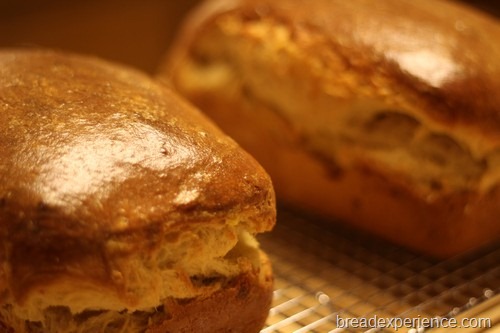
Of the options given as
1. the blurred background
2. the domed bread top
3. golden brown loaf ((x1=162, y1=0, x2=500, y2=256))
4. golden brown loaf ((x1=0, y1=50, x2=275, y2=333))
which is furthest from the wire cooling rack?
the blurred background

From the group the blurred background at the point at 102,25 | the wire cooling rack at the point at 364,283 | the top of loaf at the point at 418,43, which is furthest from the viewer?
the blurred background at the point at 102,25

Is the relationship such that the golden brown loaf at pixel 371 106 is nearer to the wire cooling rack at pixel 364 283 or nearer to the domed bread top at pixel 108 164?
the wire cooling rack at pixel 364 283

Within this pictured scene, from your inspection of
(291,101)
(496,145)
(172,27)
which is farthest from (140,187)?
(172,27)

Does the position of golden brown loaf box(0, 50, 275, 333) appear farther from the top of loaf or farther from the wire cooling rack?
the top of loaf

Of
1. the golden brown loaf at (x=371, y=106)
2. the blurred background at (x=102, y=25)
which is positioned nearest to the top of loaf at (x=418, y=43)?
the golden brown loaf at (x=371, y=106)

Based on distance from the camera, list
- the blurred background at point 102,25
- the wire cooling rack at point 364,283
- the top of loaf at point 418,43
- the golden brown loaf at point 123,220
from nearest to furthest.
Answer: the golden brown loaf at point 123,220
the wire cooling rack at point 364,283
the top of loaf at point 418,43
the blurred background at point 102,25
